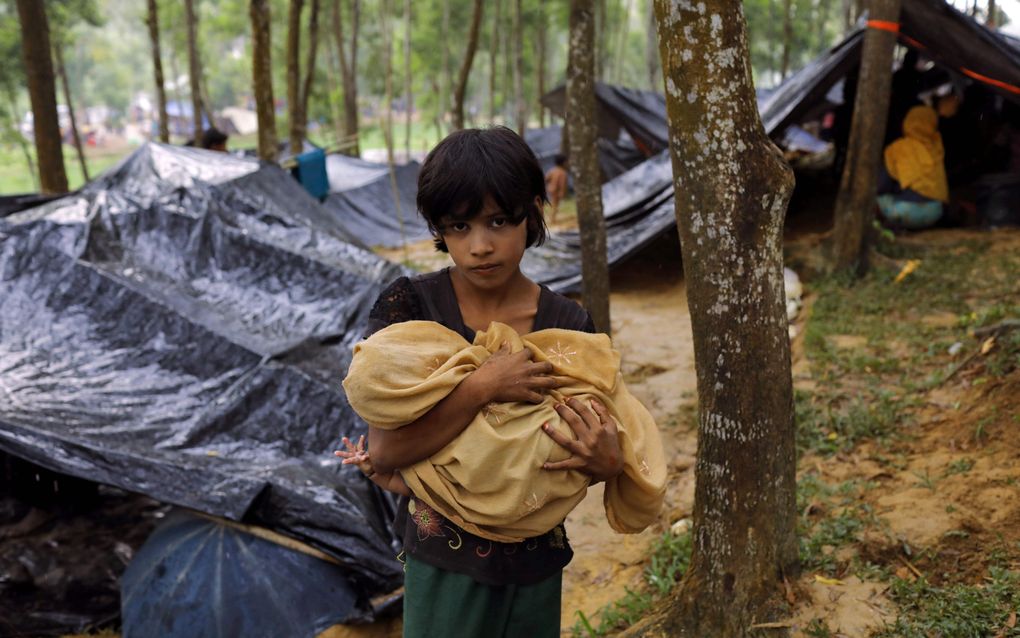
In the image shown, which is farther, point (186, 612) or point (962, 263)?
point (962, 263)

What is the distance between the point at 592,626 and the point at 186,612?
1.58 m

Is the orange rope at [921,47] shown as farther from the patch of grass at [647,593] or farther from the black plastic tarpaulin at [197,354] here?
the patch of grass at [647,593]

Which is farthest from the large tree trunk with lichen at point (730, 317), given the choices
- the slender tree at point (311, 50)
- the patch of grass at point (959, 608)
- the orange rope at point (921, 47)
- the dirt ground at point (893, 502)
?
the slender tree at point (311, 50)

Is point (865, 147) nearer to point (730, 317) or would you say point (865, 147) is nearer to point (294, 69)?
point (730, 317)

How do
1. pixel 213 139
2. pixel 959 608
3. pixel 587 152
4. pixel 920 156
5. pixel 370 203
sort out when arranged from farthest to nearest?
1. pixel 370 203
2. pixel 213 139
3. pixel 920 156
4. pixel 587 152
5. pixel 959 608

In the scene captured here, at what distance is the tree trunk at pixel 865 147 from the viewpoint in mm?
5758

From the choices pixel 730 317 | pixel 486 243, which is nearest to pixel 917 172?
pixel 730 317

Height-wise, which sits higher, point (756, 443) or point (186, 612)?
point (756, 443)

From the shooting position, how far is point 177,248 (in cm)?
476

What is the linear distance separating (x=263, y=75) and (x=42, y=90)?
2.06 metres

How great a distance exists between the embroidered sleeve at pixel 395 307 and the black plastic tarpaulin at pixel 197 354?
6.78ft

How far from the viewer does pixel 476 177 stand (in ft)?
4.11

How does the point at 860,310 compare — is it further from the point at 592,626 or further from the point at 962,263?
the point at 592,626

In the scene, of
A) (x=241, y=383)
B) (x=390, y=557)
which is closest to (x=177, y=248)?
(x=241, y=383)
